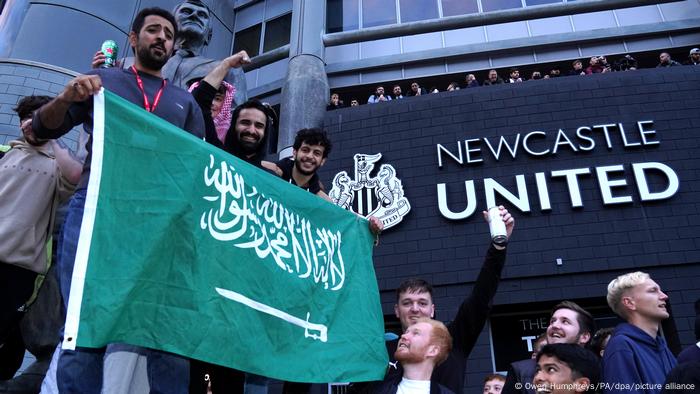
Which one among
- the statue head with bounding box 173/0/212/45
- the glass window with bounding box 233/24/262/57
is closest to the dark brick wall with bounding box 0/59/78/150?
the statue head with bounding box 173/0/212/45

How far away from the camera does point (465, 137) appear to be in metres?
12.1

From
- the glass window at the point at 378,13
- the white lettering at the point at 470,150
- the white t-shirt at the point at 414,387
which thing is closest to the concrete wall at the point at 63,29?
the glass window at the point at 378,13

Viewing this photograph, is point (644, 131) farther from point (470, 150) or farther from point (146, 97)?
point (146, 97)

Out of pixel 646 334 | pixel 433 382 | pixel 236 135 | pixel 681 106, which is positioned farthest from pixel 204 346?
pixel 681 106

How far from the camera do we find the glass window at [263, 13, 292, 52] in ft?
60.1

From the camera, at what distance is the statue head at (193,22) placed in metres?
6.11

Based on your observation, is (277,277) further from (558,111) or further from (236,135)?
(558,111)

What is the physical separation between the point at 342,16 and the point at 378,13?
3.54 feet

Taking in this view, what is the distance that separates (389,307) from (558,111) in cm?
534

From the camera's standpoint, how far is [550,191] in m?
11.1

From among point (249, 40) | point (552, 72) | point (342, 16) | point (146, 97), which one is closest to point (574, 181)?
point (552, 72)

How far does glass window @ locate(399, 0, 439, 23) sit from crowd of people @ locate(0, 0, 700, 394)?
12.7 m

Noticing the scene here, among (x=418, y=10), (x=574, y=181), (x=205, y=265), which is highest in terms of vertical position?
(x=418, y=10)

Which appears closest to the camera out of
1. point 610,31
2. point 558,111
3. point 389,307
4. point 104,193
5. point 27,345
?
point 104,193
